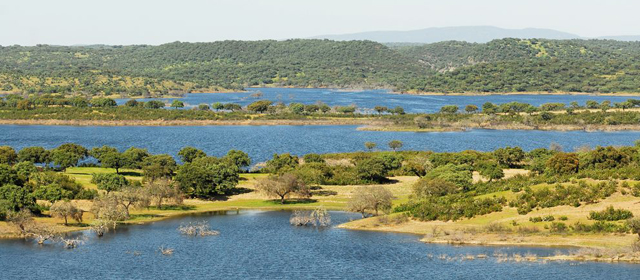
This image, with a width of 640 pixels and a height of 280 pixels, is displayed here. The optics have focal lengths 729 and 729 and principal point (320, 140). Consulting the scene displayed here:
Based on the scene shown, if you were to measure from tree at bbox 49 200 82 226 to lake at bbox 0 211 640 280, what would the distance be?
5.44 m

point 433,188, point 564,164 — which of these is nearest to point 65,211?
point 433,188

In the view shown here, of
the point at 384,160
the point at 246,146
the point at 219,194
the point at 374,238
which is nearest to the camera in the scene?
the point at 374,238

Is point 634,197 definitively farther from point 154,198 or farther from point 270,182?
point 154,198

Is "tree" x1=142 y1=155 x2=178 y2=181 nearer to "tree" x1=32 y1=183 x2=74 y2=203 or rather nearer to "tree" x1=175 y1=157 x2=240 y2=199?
"tree" x1=175 y1=157 x2=240 y2=199

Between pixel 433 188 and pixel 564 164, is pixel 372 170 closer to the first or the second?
pixel 433 188

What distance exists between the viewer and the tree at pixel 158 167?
343 ft

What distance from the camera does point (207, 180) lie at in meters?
101

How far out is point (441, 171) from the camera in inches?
4109

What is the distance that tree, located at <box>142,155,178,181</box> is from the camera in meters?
104

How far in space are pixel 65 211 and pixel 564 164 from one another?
65.7 meters

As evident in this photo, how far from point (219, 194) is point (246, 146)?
8015 centimetres

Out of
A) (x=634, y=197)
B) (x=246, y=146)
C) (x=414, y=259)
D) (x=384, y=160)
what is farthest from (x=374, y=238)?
(x=246, y=146)

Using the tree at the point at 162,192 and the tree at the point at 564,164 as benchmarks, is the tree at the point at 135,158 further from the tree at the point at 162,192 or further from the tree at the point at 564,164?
the tree at the point at 564,164

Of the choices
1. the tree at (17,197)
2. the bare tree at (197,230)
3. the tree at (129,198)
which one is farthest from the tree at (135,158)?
the bare tree at (197,230)
